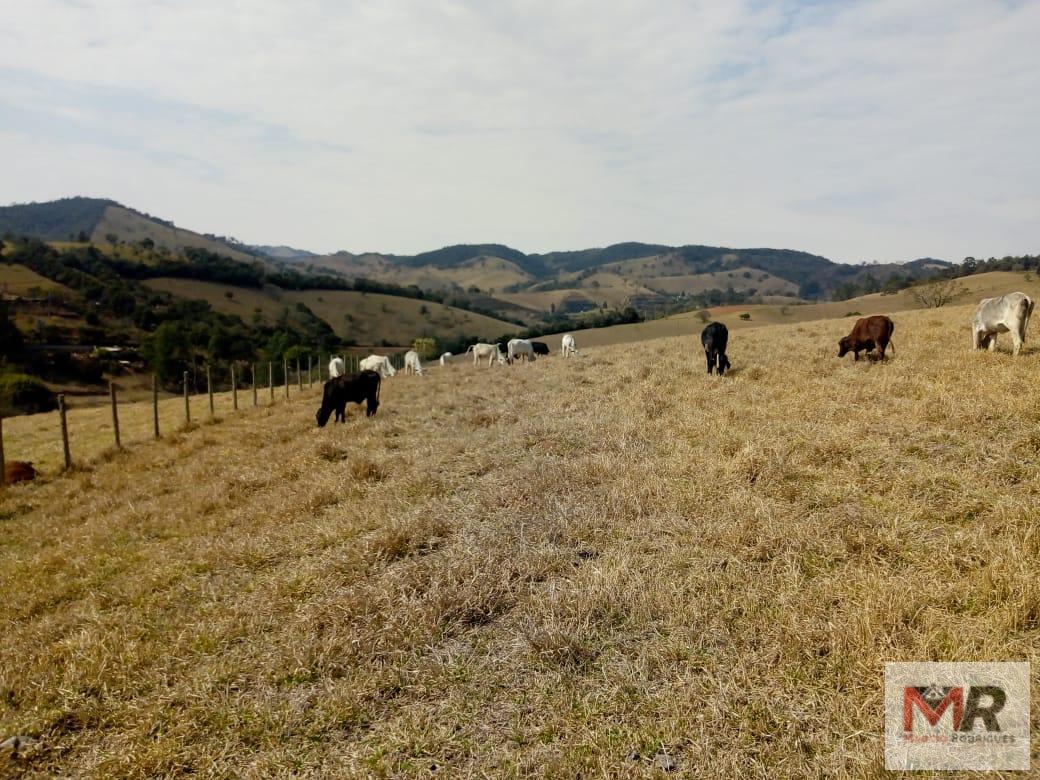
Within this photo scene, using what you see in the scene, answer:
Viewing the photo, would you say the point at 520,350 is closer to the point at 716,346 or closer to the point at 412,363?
the point at 412,363

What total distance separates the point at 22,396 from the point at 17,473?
182 feet

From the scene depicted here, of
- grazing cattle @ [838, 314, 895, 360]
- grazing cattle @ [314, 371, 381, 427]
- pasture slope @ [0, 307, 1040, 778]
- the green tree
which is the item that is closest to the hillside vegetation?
the green tree

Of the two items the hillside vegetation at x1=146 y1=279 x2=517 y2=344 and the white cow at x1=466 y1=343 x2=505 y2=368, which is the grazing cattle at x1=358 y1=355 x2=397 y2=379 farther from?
the hillside vegetation at x1=146 y1=279 x2=517 y2=344

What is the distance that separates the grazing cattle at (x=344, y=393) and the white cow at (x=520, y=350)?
16.6m

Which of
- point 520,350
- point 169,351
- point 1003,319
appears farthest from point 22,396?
point 1003,319

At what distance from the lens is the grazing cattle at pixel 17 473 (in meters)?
14.4

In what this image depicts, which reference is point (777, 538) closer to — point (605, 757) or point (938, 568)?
point (938, 568)

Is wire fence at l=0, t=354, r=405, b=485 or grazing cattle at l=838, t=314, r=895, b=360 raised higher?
grazing cattle at l=838, t=314, r=895, b=360

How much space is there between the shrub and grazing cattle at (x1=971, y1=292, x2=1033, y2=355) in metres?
72.6

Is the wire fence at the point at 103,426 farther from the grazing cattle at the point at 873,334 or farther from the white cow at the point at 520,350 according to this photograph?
the grazing cattle at the point at 873,334

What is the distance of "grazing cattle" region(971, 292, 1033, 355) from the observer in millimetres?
11531

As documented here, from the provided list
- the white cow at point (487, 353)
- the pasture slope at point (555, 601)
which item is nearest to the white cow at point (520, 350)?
the white cow at point (487, 353)

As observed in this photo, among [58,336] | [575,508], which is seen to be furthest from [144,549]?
[58,336]

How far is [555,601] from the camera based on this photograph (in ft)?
15.8
